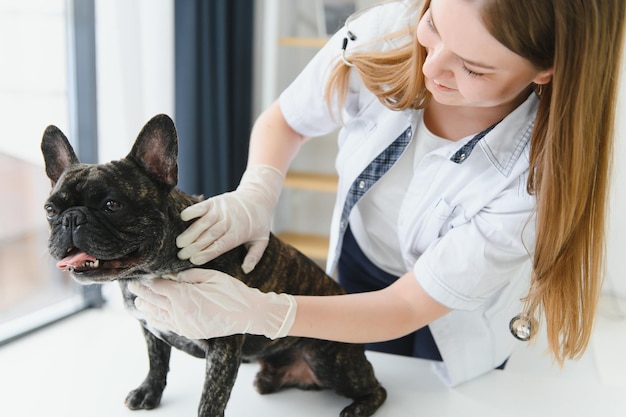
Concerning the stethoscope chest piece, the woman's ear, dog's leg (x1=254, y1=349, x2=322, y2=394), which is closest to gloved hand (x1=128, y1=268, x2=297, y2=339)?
dog's leg (x1=254, y1=349, x2=322, y2=394)

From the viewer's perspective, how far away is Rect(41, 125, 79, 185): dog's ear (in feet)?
3.11

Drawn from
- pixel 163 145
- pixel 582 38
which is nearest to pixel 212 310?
pixel 163 145

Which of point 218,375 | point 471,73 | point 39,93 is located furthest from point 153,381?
point 39,93

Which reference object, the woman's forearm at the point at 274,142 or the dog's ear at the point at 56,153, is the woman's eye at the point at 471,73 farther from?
the dog's ear at the point at 56,153

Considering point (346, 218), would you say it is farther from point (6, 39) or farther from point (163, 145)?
point (6, 39)

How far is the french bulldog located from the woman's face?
44 centimetres

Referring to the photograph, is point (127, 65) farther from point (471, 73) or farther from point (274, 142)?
point (471, 73)

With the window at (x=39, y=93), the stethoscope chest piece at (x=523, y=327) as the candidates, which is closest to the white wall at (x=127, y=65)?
the window at (x=39, y=93)

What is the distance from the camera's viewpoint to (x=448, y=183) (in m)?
1.20

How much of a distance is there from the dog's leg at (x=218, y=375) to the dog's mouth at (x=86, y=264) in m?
0.22

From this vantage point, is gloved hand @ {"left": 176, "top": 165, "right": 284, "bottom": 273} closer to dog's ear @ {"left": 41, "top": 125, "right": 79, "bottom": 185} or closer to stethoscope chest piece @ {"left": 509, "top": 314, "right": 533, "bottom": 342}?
dog's ear @ {"left": 41, "top": 125, "right": 79, "bottom": 185}

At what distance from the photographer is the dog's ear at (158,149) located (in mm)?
935

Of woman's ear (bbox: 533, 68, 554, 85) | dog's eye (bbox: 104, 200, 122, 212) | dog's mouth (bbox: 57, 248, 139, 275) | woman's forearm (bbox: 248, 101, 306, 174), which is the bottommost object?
dog's mouth (bbox: 57, 248, 139, 275)

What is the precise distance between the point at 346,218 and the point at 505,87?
0.50m
